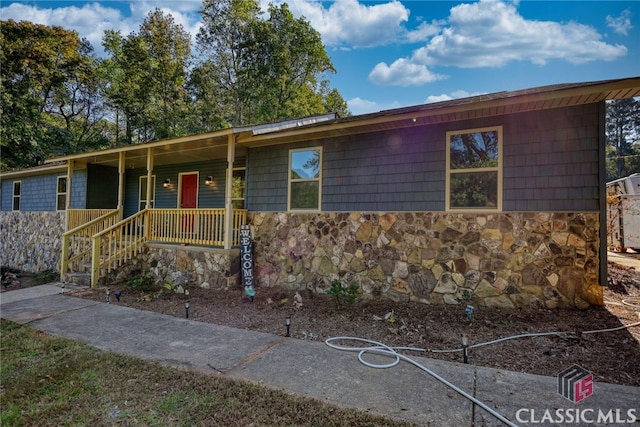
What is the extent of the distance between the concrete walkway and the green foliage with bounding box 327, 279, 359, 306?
5.88 feet

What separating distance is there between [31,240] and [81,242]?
5.00 metres

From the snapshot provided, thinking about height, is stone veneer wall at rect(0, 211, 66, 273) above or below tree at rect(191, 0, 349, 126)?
below

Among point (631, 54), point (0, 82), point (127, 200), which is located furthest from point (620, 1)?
point (0, 82)

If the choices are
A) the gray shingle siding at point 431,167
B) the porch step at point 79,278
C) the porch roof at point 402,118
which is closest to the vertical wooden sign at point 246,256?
the gray shingle siding at point 431,167

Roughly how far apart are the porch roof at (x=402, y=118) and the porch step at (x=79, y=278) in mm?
3438

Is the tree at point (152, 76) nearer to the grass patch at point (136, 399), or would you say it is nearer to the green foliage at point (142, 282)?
the green foliage at point (142, 282)

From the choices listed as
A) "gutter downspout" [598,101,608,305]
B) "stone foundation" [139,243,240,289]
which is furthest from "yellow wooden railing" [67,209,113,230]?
"gutter downspout" [598,101,608,305]

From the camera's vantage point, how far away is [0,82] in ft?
51.2

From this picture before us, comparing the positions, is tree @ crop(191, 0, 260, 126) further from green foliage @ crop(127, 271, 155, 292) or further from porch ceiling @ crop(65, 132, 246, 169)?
green foliage @ crop(127, 271, 155, 292)

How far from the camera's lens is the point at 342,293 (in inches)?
233

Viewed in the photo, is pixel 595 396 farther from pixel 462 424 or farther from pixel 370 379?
pixel 370 379

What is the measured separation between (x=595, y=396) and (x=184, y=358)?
3.89 m

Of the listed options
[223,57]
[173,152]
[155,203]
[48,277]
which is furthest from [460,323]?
[223,57]

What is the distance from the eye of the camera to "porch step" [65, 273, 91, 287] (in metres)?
7.51
